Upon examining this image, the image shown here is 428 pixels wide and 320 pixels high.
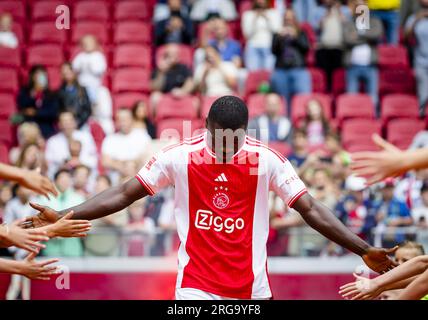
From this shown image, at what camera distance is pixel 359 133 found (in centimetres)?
1453

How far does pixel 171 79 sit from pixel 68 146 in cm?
221

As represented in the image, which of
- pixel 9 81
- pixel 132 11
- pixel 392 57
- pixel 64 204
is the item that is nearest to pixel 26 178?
pixel 64 204

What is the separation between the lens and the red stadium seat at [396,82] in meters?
15.6

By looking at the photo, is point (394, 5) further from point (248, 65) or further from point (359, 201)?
point (359, 201)

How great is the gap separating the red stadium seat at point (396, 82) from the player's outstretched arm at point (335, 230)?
344 inches

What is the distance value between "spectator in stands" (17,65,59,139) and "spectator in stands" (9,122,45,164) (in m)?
0.23

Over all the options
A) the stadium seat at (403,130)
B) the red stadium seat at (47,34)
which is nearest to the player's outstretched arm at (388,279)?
the stadium seat at (403,130)

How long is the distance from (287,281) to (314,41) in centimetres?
589

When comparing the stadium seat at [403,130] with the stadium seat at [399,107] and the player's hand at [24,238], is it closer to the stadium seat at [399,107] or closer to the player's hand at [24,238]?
the stadium seat at [399,107]

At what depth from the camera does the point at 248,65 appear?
15.5m

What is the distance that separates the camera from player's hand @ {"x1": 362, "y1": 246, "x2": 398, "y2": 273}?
7191mm

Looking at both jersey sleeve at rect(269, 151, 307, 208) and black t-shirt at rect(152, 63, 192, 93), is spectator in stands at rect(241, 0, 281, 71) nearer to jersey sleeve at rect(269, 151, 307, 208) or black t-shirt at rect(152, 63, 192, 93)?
black t-shirt at rect(152, 63, 192, 93)

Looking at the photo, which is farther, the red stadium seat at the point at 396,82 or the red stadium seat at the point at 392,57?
the red stadium seat at the point at 392,57
